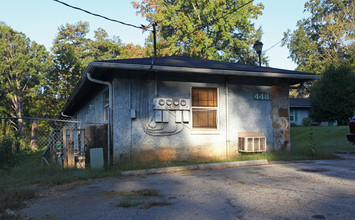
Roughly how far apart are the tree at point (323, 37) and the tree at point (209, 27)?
529 inches

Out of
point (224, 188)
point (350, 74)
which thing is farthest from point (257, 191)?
point (350, 74)

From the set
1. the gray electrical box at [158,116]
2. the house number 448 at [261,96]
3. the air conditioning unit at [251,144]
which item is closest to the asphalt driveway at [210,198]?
the gray electrical box at [158,116]

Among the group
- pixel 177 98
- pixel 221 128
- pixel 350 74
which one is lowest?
pixel 221 128

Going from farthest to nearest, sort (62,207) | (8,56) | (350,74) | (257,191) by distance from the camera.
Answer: (8,56) < (350,74) < (257,191) < (62,207)

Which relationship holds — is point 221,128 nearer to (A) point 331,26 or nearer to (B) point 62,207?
(B) point 62,207

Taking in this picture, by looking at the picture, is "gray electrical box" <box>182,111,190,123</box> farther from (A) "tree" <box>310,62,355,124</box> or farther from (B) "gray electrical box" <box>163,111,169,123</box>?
(A) "tree" <box>310,62,355,124</box>

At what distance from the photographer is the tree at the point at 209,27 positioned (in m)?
27.3

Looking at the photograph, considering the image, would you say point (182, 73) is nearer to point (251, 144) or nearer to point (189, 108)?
point (189, 108)

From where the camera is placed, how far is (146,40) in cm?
A: 3731

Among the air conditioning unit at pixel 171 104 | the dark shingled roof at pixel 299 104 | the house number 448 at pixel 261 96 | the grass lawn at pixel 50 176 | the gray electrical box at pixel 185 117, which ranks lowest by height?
the grass lawn at pixel 50 176

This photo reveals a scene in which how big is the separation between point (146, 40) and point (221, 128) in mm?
29266

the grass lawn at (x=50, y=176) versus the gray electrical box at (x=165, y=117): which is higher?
the gray electrical box at (x=165, y=117)

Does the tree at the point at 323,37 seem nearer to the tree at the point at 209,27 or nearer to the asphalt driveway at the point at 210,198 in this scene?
the tree at the point at 209,27

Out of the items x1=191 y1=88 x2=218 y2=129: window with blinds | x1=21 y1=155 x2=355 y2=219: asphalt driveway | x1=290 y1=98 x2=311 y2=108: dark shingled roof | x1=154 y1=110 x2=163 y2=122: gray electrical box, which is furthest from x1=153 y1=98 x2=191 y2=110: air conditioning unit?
x1=290 y1=98 x2=311 y2=108: dark shingled roof
